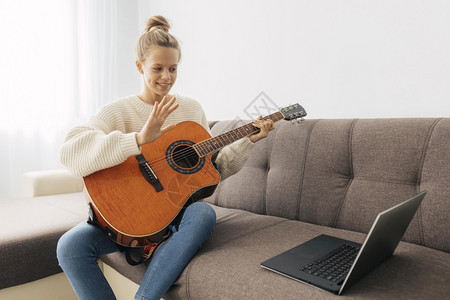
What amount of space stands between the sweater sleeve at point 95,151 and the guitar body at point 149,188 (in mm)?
37

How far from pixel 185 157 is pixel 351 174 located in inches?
24.4

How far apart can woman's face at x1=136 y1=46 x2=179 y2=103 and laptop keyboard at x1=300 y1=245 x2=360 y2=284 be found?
2.66 feet

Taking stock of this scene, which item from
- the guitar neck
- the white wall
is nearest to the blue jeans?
the guitar neck

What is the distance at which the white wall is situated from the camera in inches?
48.1

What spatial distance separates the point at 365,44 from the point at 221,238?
1005mm

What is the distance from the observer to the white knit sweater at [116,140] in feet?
3.21

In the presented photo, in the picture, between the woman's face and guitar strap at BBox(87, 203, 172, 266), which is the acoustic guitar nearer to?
guitar strap at BBox(87, 203, 172, 266)

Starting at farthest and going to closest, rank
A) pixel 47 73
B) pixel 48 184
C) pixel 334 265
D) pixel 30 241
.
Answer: pixel 47 73 → pixel 48 184 → pixel 30 241 → pixel 334 265

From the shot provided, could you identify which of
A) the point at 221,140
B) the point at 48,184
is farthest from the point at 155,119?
the point at 48,184

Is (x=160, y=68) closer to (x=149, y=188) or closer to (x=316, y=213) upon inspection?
(x=149, y=188)

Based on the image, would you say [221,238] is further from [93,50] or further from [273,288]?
[93,50]

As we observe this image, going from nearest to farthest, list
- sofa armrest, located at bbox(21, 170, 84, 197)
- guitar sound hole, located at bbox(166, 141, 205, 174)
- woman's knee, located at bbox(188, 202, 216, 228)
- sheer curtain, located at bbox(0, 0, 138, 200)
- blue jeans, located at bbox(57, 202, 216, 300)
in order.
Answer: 1. blue jeans, located at bbox(57, 202, 216, 300)
2. woman's knee, located at bbox(188, 202, 216, 228)
3. guitar sound hole, located at bbox(166, 141, 205, 174)
4. sofa armrest, located at bbox(21, 170, 84, 197)
5. sheer curtain, located at bbox(0, 0, 138, 200)

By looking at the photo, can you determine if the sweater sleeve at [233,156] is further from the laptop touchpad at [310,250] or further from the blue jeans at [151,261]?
the laptop touchpad at [310,250]

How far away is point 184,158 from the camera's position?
1.15m
